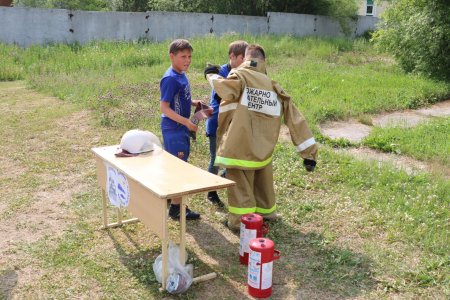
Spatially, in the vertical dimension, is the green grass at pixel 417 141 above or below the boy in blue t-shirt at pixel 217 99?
below

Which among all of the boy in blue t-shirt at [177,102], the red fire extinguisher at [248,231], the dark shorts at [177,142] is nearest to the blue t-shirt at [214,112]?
the boy in blue t-shirt at [177,102]

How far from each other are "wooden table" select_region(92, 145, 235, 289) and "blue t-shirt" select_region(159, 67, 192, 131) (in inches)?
15.2

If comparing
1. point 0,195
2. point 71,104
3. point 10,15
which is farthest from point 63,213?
point 10,15

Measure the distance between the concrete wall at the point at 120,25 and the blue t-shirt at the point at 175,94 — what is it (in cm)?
1384

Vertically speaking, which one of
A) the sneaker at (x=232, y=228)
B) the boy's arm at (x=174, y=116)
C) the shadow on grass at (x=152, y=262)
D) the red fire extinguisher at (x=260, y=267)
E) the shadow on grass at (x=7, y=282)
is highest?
the boy's arm at (x=174, y=116)

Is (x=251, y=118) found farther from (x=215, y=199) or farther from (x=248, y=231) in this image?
(x=215, y=199)

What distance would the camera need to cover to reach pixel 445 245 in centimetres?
418

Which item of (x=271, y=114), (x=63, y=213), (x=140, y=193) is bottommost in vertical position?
(x=63, y=213)

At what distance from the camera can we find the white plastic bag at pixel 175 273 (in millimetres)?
3480

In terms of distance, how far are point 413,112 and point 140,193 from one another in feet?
25.7

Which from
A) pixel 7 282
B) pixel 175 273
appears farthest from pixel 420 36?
pixel 7 282

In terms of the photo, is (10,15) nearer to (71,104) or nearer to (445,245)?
(71,104)

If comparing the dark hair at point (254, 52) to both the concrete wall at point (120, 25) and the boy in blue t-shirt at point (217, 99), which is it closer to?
the boy in blue t-shirt at point (217, 99)

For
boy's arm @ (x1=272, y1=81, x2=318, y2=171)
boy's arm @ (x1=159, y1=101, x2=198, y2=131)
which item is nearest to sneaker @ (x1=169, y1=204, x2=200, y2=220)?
boy's arm @ (x1=159, y1=101, x2=198, y2=131)
